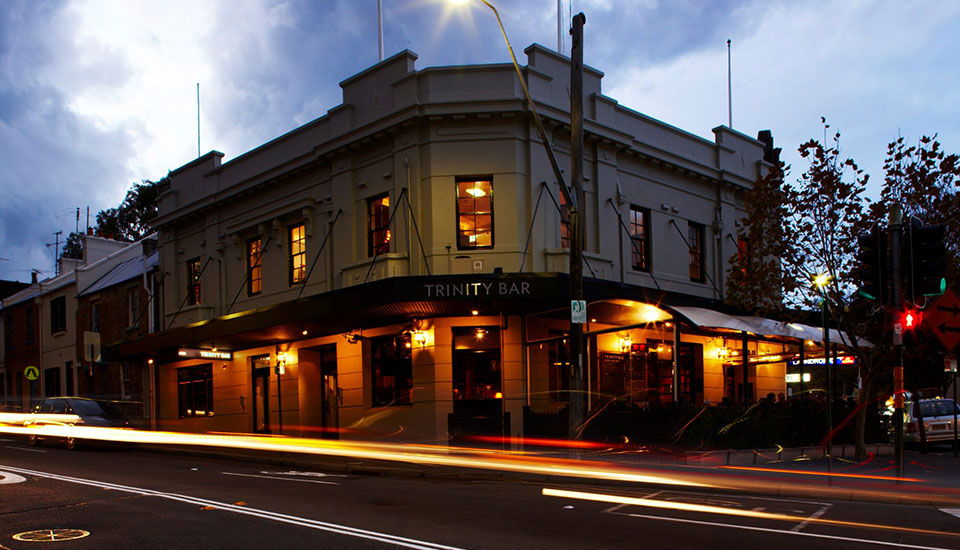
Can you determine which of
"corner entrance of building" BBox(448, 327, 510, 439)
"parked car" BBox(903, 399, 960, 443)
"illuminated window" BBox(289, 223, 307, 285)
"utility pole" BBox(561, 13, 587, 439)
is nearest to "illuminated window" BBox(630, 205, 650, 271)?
"corner entrance of building" BBox(448, 327, 510, 439)

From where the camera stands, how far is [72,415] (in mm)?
23094

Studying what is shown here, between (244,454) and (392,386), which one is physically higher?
(392,386)

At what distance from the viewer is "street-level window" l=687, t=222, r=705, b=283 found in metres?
25.8

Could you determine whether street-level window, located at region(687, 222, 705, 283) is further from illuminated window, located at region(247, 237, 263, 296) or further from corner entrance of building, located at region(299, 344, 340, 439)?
illuminated window, located at region(247, 237, 263, 296)

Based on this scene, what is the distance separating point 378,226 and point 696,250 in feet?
34.3

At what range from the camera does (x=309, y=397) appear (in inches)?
993

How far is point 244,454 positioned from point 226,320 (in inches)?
227

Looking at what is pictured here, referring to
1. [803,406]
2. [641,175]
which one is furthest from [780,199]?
[641,175]

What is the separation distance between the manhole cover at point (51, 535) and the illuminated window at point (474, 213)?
43.8ft

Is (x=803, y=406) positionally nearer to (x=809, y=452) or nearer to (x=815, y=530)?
(x=809, y=452)

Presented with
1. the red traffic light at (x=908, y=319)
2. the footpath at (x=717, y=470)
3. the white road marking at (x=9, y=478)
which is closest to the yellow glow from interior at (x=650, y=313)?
the footpath at (x=717, y=470)

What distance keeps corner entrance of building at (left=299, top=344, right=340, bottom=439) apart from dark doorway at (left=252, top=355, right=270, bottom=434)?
7.00 ft

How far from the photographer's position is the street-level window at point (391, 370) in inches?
854

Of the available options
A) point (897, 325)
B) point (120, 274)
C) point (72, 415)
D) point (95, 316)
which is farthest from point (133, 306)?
point (897, 325)
